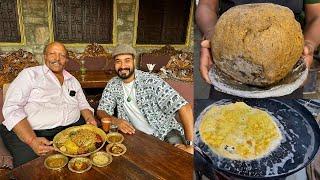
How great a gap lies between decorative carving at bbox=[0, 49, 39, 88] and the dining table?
0.20 meters

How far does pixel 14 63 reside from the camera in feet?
2.28

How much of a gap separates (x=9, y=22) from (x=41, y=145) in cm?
28

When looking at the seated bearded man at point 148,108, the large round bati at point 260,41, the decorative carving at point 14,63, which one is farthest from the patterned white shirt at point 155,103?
the large round bati at point 260,41

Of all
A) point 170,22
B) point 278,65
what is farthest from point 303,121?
point 170,22

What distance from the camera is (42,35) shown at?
68 cm

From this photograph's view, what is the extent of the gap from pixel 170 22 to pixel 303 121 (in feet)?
1.12

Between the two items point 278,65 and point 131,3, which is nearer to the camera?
point 278,65

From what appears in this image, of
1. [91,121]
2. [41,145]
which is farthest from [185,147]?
[41,145]

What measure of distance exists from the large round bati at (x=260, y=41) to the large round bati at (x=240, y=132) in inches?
5.0

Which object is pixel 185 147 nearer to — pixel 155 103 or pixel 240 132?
pixel 155 103

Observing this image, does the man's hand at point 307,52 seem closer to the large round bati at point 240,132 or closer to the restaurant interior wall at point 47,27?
the large round bati at point 240,132

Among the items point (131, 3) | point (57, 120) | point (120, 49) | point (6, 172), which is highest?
point (131, 3)

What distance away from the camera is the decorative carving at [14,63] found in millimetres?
692

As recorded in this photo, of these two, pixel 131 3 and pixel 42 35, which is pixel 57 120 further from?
pixel 131 3
